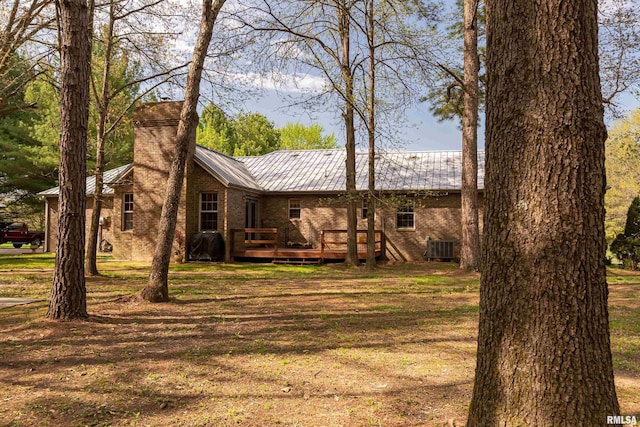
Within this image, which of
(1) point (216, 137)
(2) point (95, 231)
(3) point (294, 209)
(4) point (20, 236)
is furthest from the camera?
(1) point (216, 137)

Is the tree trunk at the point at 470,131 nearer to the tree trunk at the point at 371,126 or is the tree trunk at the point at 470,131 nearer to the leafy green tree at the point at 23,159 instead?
the tree trunk at the point at 371,126

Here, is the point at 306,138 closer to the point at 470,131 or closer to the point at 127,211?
Result: the point at 127,211

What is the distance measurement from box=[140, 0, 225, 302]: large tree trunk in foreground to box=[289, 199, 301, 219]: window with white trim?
40.8 feet

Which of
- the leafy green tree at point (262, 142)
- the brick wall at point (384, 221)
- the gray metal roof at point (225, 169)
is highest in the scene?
the leafy green tree at point (262, 142)

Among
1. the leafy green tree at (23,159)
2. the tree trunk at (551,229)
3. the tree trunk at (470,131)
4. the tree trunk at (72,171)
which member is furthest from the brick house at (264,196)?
the tree trunk at (551,229)

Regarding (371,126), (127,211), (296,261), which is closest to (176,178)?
(371,126)

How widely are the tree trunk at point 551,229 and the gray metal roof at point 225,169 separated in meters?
16.1

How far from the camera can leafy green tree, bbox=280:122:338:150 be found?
47.5 metres

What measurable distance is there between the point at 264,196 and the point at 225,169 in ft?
8.96

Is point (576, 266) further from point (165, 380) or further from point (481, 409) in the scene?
point (165, 380)

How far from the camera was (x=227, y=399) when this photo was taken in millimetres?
3932

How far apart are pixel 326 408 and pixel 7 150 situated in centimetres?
3134

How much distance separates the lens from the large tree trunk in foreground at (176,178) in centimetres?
869

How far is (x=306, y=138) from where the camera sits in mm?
47812
